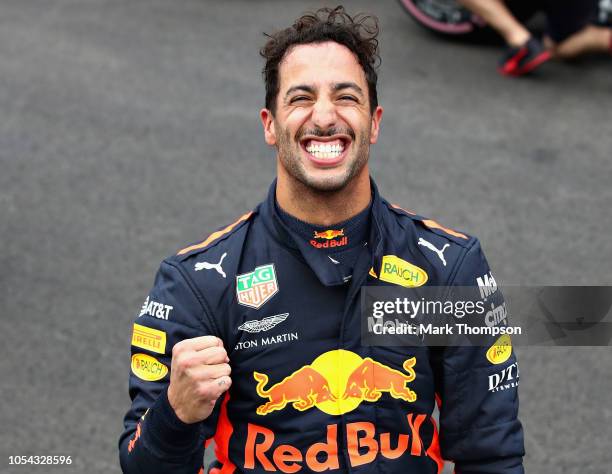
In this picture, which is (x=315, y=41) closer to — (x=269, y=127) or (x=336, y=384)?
(x=269, y=127)

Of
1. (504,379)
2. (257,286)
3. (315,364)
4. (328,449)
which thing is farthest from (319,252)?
(504,379)

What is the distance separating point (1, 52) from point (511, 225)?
3682 millimetres

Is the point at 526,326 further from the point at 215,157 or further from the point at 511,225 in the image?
the point at 215,157

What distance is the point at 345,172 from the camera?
2.82 meters

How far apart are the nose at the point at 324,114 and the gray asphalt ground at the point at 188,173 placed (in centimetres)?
216

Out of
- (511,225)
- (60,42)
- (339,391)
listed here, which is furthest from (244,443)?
(60,42)

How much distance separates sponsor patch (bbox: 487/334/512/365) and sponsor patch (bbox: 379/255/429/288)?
0.27 metres

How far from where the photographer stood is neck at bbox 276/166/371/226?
9.44ft

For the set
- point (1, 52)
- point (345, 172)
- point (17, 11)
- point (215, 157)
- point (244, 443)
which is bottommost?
point (244, 443)

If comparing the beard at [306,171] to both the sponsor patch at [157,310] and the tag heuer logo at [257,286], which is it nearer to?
the tag heuer logo at [257,286]

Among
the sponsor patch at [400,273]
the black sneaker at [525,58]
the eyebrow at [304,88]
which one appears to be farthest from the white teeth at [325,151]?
the black sneaker at [525,58]

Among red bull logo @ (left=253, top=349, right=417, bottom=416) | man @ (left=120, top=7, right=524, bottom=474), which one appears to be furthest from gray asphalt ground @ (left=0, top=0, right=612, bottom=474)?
red bull logo @ (left=253, top=349, right=417, bottom=416)

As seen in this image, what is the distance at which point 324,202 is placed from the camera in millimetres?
2879

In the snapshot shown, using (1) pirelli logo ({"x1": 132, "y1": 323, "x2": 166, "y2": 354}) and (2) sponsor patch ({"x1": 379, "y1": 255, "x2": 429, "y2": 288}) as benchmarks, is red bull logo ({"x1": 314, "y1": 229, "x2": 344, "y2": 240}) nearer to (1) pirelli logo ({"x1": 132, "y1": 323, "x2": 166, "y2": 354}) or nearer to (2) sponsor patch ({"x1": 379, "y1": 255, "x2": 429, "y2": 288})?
(2) sponsor patch ({"x1": 379, "y1": 255, "x2": 429, "y2": 288})
